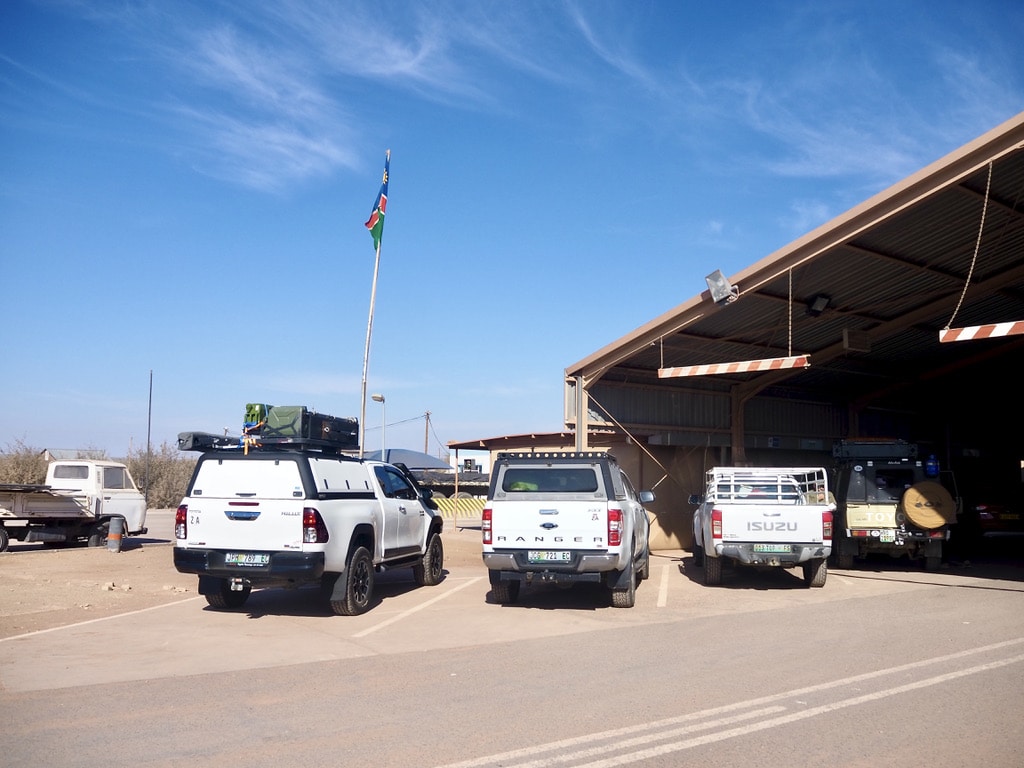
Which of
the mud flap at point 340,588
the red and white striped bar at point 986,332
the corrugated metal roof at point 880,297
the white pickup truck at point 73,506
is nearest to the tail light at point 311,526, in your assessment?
the mud flap at point 340,588

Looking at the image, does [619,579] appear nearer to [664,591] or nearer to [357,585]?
[664,591]

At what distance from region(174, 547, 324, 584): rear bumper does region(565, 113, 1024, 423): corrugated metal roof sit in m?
9.54

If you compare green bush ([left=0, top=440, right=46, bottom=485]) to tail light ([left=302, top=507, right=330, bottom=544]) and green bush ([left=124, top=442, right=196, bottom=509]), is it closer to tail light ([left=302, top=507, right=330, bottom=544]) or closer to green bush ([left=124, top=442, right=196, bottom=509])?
green bush ([left=124, top=442, right=196, bottom=509])

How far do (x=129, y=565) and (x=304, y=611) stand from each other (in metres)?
7.72

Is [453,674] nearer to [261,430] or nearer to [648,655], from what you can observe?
[648,655]

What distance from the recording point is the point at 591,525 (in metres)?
12.2

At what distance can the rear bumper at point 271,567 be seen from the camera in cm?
1095

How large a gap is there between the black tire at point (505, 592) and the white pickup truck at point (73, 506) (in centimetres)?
1259

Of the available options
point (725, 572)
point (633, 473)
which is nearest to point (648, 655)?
point (725, 572)

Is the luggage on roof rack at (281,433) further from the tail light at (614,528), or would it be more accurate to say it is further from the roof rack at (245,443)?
the tail light at (614,528)

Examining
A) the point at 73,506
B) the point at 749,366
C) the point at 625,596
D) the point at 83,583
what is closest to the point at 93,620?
the point at 83,583

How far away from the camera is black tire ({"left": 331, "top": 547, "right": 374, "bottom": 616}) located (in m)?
11.6

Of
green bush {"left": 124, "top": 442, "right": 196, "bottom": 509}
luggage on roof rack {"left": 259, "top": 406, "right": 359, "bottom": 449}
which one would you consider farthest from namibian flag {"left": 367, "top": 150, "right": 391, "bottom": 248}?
green bush {"left": 124, "top": 442, "right": 196, "bottom": 509}

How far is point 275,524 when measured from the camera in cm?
1108
